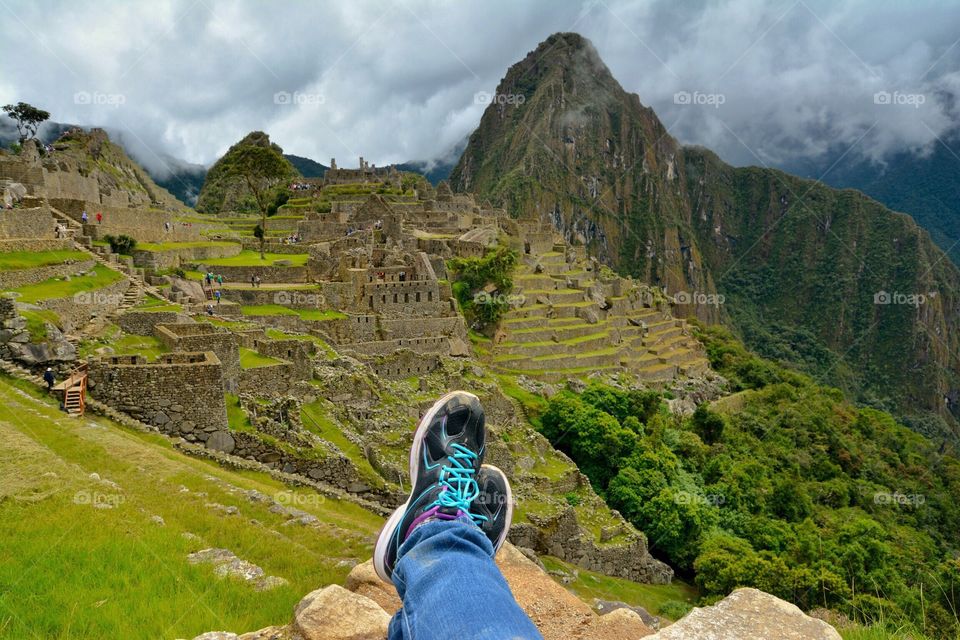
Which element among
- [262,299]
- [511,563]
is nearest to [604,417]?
[262,299]

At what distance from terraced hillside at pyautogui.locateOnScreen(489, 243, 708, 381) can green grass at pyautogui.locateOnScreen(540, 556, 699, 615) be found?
15147 mm

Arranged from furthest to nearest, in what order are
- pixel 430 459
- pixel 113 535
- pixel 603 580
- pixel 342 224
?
pixel 342 224 < pixel 603 580 < pixel 113 535 < pixel 430 459

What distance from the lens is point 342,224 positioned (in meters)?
38.7

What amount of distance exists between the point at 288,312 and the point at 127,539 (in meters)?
18.6

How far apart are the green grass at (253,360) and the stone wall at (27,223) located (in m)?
9.05

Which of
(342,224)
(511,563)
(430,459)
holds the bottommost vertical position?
(511,563)

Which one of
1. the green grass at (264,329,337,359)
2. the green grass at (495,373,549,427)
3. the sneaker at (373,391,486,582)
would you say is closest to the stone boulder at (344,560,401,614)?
the sneaker at (373,391,486,582)

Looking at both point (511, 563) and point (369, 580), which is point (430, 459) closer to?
point (369, 580)

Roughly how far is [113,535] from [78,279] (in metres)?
14.6

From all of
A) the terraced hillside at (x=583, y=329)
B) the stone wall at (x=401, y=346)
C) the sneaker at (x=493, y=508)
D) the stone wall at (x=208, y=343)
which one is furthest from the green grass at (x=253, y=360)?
the terraced hillside at (x=583, y=329)

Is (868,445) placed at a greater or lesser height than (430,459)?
lesser

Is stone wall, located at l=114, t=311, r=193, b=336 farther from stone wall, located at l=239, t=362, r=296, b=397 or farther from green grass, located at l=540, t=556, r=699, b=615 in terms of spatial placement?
green grass, located at l=540, t=556, r=699, b=615

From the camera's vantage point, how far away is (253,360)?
16.2m

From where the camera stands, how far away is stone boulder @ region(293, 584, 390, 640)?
4184mm
